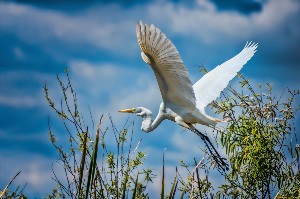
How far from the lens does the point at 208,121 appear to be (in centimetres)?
645

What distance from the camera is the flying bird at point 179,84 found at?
16.0 feet

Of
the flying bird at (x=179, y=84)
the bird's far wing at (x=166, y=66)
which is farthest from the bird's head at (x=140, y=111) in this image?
the bird's far wing at (x=166, y=66)

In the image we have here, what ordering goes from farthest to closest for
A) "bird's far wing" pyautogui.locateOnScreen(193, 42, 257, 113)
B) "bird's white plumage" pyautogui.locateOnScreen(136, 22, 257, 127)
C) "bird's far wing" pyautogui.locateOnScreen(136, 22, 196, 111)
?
"bird's far wing" pyautogui.locateOnScreen(193, 42, 257, 113) < "bird's white plumage" pyautogui.locateOnScreen(136, 22, 257, 127) < "bird's far wing" pyautogui.locateOnScreen(136, 22, 196, 111)

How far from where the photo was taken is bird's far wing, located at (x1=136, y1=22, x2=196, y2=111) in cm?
464

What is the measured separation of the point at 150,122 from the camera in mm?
6914

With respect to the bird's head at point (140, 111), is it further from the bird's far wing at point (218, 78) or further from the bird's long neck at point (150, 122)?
the bird's far wing at point (218, 78)

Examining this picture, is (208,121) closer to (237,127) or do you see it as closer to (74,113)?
(237,127)

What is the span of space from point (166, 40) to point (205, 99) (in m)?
2.16

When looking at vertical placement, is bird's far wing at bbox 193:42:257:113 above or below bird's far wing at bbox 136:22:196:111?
above

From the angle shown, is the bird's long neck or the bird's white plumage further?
the bird's long neck

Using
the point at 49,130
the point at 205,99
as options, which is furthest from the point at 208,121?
the point at 49,130

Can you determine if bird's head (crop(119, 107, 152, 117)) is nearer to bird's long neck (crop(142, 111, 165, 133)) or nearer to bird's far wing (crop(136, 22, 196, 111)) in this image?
bird's long neck (crop(142, 111, 165, 133))

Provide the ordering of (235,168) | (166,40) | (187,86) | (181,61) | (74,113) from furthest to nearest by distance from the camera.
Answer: (235,168) → (187,86) → (74,113) → (181,61) → (166,40)

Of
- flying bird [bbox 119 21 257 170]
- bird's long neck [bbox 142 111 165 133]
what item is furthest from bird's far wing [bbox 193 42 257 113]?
bird's long neck [bbox 142 111 165 133]
